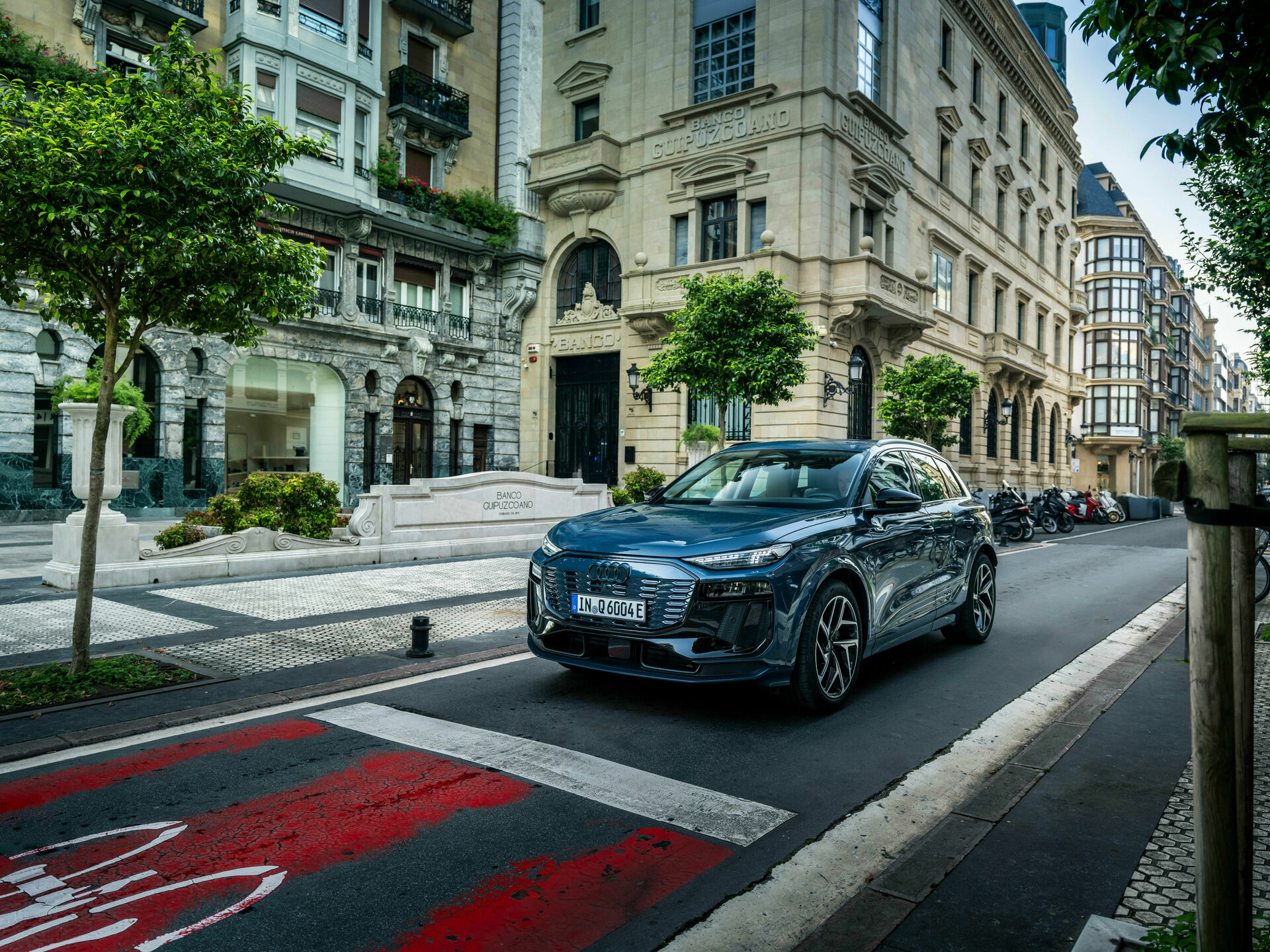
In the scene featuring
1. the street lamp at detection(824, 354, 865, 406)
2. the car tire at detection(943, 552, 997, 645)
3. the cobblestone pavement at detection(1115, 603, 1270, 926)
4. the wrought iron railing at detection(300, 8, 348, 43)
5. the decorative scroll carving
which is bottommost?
the cobblestone pavement at detection(1115, 603, 1270, 926)

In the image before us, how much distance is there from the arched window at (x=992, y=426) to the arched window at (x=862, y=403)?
36.7 ft

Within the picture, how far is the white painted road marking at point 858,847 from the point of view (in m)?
2.86

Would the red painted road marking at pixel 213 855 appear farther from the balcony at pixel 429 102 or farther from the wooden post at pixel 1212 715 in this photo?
the balcony at pixel 429 102

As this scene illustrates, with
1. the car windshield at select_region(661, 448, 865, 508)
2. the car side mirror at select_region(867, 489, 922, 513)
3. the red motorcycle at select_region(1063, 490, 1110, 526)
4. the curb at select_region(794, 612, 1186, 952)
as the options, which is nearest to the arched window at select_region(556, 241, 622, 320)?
the red motorcycle at select_region(1063, 490, 1110, 526)

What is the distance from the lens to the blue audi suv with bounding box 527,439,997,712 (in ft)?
16.1

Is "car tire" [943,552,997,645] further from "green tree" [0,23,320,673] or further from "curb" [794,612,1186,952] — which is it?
"green tree" [0,23,320,673]

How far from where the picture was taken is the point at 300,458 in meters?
24.8

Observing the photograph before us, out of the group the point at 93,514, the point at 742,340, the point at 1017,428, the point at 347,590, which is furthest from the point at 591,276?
the point at 93,514

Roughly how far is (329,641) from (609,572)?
346cm

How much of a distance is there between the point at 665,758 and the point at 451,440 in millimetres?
25322

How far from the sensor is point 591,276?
98.3 ft

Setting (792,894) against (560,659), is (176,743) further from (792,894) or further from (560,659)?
(792,894)

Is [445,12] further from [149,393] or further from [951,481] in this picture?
[951,481]

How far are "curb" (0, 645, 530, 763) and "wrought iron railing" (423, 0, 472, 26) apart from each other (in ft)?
86.2
